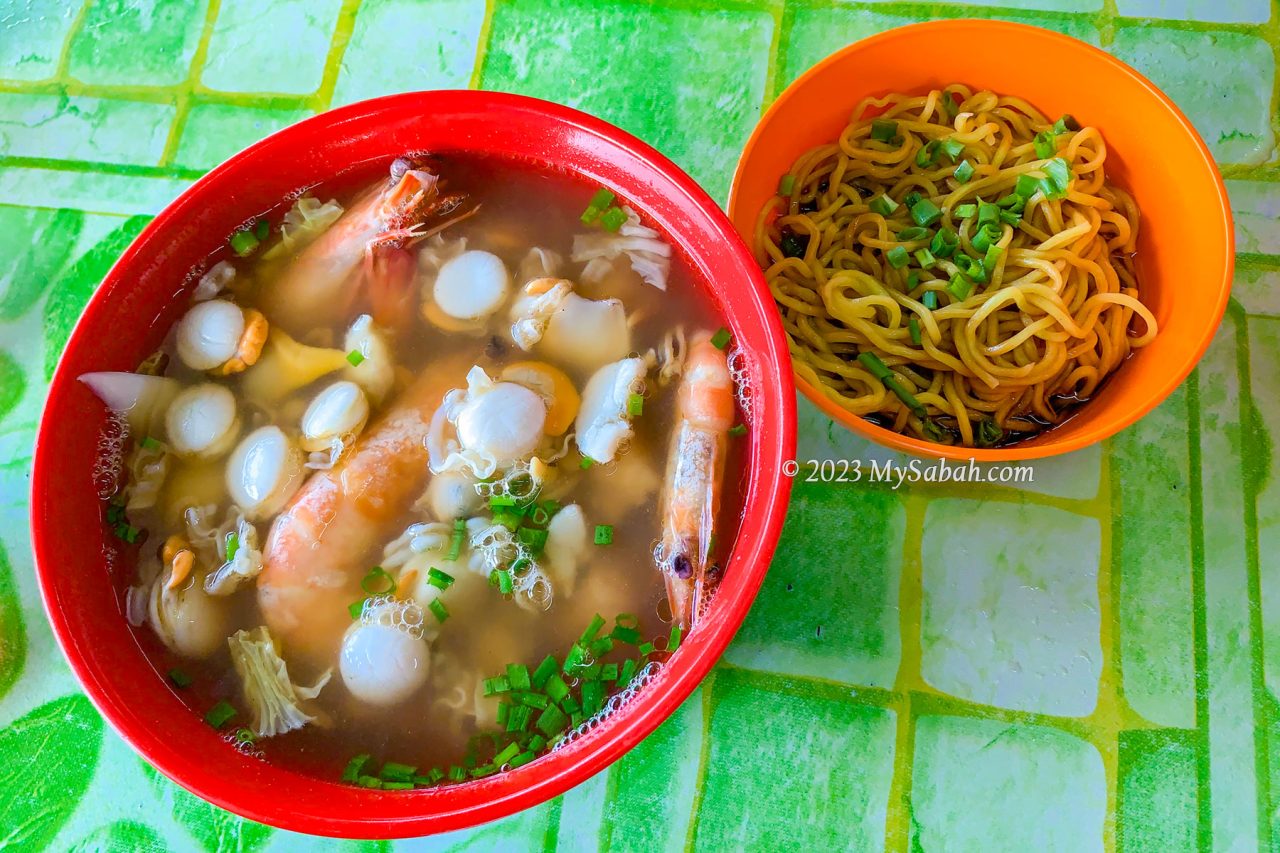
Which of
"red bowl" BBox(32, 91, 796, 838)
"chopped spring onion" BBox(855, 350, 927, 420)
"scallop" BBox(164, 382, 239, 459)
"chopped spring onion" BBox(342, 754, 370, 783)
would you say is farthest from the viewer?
"chopped spring onion" BBox(855, 350, 927, 420)

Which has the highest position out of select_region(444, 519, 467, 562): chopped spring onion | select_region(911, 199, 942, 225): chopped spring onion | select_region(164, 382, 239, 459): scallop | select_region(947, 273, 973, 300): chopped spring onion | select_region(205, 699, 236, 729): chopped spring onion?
select_region(911, 199, 942, 225): chopped spring onion

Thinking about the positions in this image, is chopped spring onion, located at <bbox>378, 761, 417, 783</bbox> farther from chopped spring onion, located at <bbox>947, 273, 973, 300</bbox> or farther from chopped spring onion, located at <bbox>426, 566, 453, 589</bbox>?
chopped spring onion, located at <bbox>947, 273, 973, 300</bbox>

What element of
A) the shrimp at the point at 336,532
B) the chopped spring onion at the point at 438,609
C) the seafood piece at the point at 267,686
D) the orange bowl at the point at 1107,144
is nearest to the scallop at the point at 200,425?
the shrimp at the point at 336,532

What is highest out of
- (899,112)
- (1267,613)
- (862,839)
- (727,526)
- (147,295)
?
(899,112)

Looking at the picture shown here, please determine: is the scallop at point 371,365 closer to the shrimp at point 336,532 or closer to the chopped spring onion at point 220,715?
the shrimp at point 336,532

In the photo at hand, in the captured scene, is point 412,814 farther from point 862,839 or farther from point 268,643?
point 862,839

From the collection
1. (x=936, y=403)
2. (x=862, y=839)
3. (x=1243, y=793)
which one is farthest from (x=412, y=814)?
(x=1243, y=793)

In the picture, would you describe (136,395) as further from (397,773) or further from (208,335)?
(397,773)

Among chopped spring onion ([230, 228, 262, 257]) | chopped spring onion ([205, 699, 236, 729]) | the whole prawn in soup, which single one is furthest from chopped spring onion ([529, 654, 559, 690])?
chopped spring onion ([230, 228, 262, 257])
